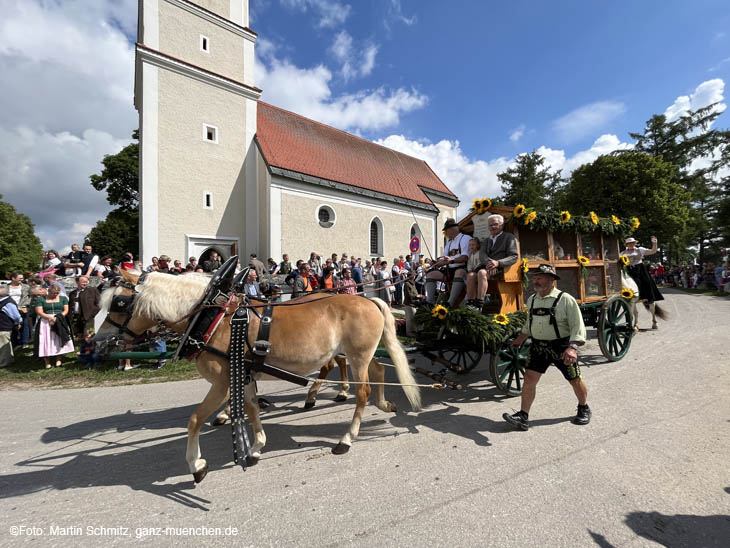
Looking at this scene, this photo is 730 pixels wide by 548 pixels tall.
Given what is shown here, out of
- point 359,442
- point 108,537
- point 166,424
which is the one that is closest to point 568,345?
point 359,442

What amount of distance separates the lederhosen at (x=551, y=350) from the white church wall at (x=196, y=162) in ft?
49.2

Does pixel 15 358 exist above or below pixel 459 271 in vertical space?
below

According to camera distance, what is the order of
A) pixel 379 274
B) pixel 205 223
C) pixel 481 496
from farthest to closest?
pixel 205 223 < pixel 379 274 < pixel 481 496

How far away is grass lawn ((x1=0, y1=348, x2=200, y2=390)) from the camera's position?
514cm

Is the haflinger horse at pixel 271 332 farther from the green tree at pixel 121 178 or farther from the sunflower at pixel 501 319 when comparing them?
the green tree at pixel 121 178

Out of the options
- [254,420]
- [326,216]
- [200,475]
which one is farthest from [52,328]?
[326,216]

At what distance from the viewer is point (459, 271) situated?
183 inches

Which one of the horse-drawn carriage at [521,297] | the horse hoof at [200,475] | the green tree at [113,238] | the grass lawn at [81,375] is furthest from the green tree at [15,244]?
the horse-drawn carriage at [521,297]

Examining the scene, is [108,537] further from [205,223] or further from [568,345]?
[205,223]

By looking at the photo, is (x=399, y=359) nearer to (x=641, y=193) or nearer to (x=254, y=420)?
(x=254, y=420)

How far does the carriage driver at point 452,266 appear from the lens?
15.2 feet

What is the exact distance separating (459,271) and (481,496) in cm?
287

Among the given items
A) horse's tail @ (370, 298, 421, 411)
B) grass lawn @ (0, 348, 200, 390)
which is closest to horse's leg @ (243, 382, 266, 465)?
horse's tail @ (370, 298, 421, 411)

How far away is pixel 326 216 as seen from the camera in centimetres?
1906
